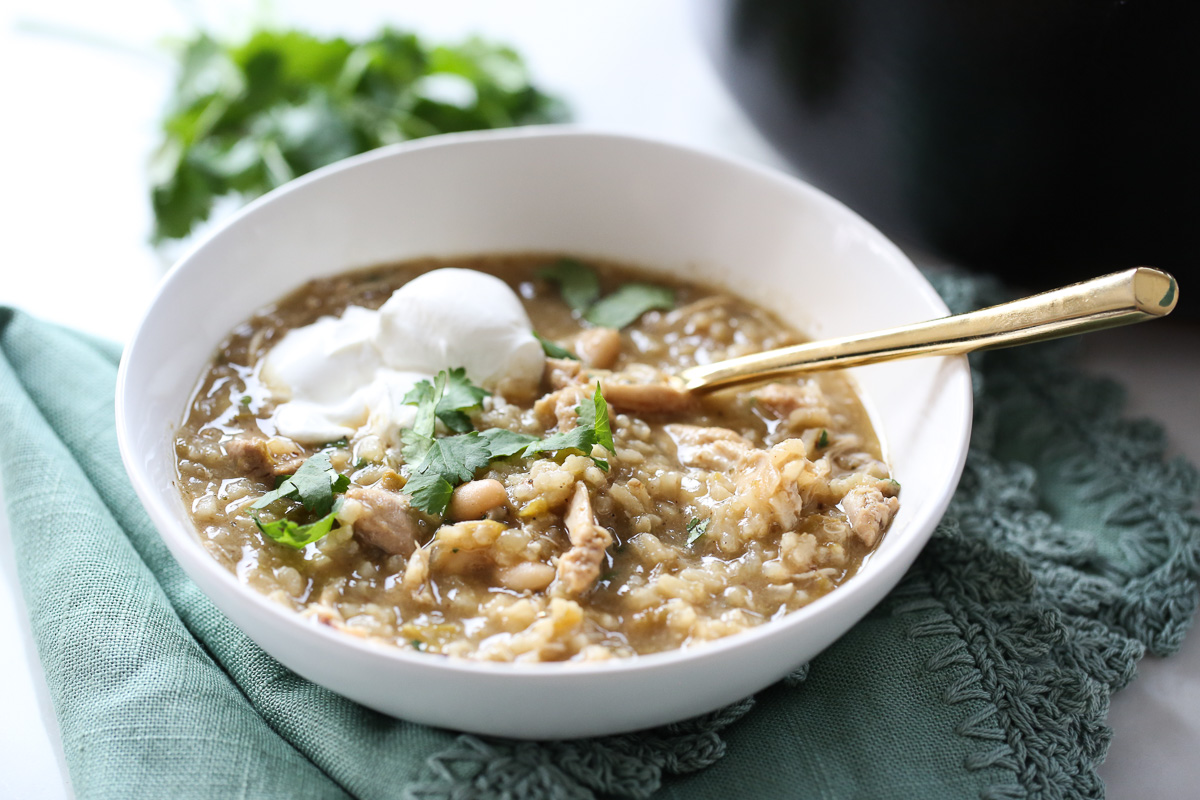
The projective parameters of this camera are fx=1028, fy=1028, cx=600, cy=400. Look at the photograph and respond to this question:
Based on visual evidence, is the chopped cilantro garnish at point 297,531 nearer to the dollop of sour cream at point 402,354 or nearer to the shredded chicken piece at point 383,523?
the shredded chicken piece at point 383,523

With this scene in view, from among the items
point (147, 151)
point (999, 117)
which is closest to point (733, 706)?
point (999, 117)

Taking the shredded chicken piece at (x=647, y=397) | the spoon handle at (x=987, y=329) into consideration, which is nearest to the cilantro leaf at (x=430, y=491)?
the shredded chicken piece at (x=647, y=397)

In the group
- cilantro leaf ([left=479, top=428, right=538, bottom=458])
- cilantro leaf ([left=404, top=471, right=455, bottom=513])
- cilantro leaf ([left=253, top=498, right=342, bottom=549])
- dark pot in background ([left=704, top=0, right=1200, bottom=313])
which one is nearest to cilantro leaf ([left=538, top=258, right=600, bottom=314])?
cilantro leaf ([left=479, top=428, right=538, bottom=458])

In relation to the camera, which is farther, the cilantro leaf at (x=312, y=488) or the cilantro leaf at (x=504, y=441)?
the cilantro leaf at (x=504, y=441)

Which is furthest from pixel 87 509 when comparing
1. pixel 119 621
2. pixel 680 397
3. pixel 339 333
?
pixel 680 397

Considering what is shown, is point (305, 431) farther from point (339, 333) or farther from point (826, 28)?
point (826, 28)

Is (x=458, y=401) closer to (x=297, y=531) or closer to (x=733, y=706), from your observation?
(x=297, y=531)
